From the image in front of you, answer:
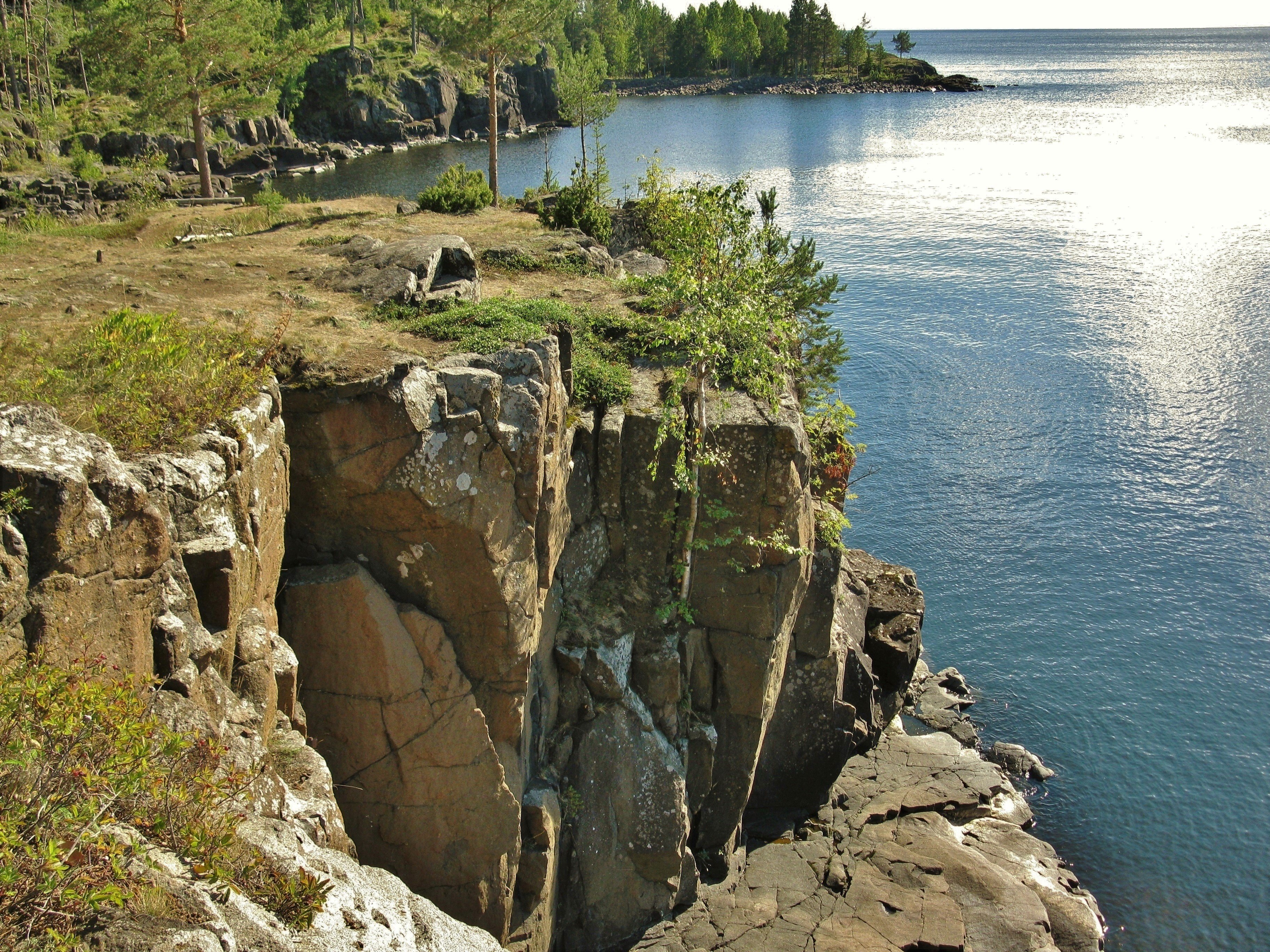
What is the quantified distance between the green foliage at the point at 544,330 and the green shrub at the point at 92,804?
9665mm

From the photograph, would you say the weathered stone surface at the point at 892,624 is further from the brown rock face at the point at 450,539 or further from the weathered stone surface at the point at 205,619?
the weathered stone surface at the point at 205,619

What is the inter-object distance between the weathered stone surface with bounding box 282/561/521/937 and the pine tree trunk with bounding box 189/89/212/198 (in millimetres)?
29223

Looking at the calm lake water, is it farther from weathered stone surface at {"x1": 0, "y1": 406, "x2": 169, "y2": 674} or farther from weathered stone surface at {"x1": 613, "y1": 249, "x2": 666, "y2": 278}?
weathered stone surface at {"x1": 0, "y1": 406, "x2": 169, "y2": 674}

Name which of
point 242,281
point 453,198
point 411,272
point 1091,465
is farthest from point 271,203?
point 1091,465

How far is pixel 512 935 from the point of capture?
56.2ft

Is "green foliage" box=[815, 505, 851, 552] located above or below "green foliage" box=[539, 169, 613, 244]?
below

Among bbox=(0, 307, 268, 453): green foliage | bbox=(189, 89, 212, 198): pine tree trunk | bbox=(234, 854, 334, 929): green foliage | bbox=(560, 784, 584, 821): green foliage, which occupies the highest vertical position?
bbox=(189, 89, 212, 198): pine tree trunk

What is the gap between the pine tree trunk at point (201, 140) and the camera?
3831 centimetres

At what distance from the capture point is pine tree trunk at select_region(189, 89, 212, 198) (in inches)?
1508

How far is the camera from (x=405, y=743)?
52.0 feet

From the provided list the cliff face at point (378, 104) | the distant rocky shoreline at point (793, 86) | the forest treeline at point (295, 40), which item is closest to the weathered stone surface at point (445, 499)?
the forest treeline at point (295, 40)

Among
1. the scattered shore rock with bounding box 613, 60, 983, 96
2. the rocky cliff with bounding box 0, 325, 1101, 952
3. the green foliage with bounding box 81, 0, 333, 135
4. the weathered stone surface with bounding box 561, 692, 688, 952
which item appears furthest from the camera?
the scattered shore rock with bounding box 613, 60, 983, 96

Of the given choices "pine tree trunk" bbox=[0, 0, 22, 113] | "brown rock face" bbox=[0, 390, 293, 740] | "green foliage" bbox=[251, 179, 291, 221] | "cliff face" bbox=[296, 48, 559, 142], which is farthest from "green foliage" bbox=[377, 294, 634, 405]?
"cliff face" bbox=[296, 48, 559, 142]

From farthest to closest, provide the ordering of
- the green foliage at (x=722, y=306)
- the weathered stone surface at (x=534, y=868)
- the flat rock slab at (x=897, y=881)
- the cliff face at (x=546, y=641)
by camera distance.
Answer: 1. the flat rock slab at (x=897, y=881)
2. the green foliage at (x=722, y=306)
3. the weathered stone surface at (x=534, y=868)
4. the cliff face at (x=546, y=641)
